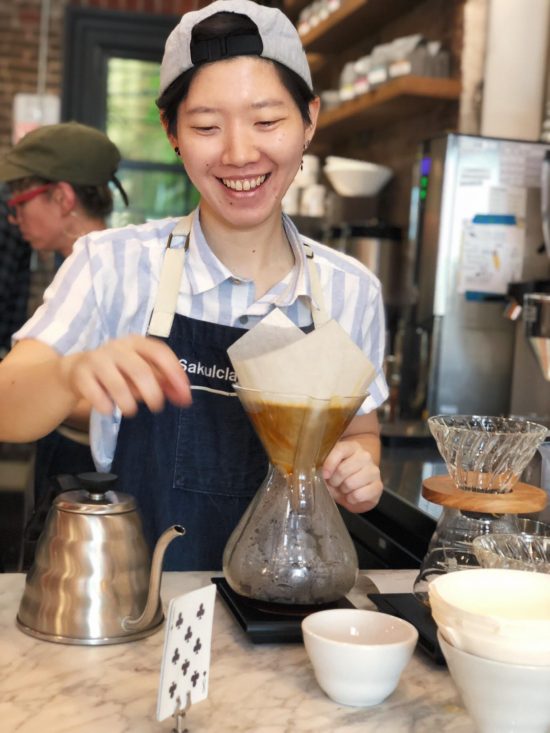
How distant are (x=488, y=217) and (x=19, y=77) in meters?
3.93

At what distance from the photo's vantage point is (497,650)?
0.88 meters

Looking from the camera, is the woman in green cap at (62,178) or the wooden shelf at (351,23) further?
the wooden shelf at (351,23)

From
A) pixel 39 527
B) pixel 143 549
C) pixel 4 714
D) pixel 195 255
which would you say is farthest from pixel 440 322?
pixel 4 714

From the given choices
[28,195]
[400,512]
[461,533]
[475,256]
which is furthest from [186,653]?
[28,195]

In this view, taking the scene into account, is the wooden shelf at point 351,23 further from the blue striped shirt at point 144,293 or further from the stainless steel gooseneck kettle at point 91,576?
the stainless steel gooseneck kettle at point 91,576

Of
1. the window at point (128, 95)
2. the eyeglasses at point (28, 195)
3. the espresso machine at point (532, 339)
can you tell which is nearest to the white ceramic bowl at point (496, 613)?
the espresso machine at point (532, 339)

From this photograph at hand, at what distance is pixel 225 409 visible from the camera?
1.63 meters

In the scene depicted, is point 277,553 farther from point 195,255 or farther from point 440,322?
point 440,322

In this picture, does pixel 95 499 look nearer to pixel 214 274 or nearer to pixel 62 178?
pixel 214 274

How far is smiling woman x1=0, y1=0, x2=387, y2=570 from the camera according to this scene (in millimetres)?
1501

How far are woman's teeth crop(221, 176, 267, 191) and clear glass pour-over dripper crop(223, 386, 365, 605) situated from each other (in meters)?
0.46

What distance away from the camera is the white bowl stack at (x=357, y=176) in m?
4.31

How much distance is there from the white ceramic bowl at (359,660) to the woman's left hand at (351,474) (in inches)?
12.5

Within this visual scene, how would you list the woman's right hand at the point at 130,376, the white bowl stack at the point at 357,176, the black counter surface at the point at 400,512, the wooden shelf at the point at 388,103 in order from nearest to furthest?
the woman's right hand at the point at 130,376, the black counter surface at the point at 400,512, the wooden shelf at the point at 388,103, the white bowl stack at the point at 357,176
